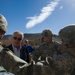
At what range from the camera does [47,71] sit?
9.82 feet

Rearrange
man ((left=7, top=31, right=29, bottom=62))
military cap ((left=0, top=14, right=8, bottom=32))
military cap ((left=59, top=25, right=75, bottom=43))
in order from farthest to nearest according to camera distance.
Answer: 1. man ((left=7, top=31, right=29, bottom=62))
2. military cap ((left=0, top=14, right=8, bottom=32))
3. military cap ((left=59, top=25, right=75, bottom=43))

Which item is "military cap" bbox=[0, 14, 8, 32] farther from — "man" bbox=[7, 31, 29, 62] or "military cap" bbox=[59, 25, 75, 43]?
"man" bbox=[7, 31, 29, 62]

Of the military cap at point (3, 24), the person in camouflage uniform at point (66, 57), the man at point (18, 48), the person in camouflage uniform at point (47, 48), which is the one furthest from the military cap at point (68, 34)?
the person in camouflage uniform at point (47, 48)

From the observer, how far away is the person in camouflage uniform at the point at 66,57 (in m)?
3.06

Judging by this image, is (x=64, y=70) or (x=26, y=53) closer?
(x=64, y=70)

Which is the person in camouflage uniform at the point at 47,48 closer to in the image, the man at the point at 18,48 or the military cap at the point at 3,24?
the man at the point at 18,48

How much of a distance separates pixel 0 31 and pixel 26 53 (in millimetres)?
2219

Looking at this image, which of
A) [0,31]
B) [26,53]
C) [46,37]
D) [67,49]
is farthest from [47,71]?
[46,37]

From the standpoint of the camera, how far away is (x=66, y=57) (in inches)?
124

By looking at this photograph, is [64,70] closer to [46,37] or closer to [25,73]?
[25,73]

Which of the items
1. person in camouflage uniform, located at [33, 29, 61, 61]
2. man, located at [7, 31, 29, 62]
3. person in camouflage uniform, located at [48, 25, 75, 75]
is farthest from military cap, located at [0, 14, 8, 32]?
person in camouflage uniform, located at [33, 29, 61, 61]

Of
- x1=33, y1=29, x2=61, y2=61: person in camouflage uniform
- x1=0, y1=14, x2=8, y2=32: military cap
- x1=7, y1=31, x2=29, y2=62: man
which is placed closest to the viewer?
x1=0, y1=14, x2=8, y2=32: military cap

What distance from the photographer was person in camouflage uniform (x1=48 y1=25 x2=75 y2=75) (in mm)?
3059

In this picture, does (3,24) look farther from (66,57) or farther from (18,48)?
(18,48)
